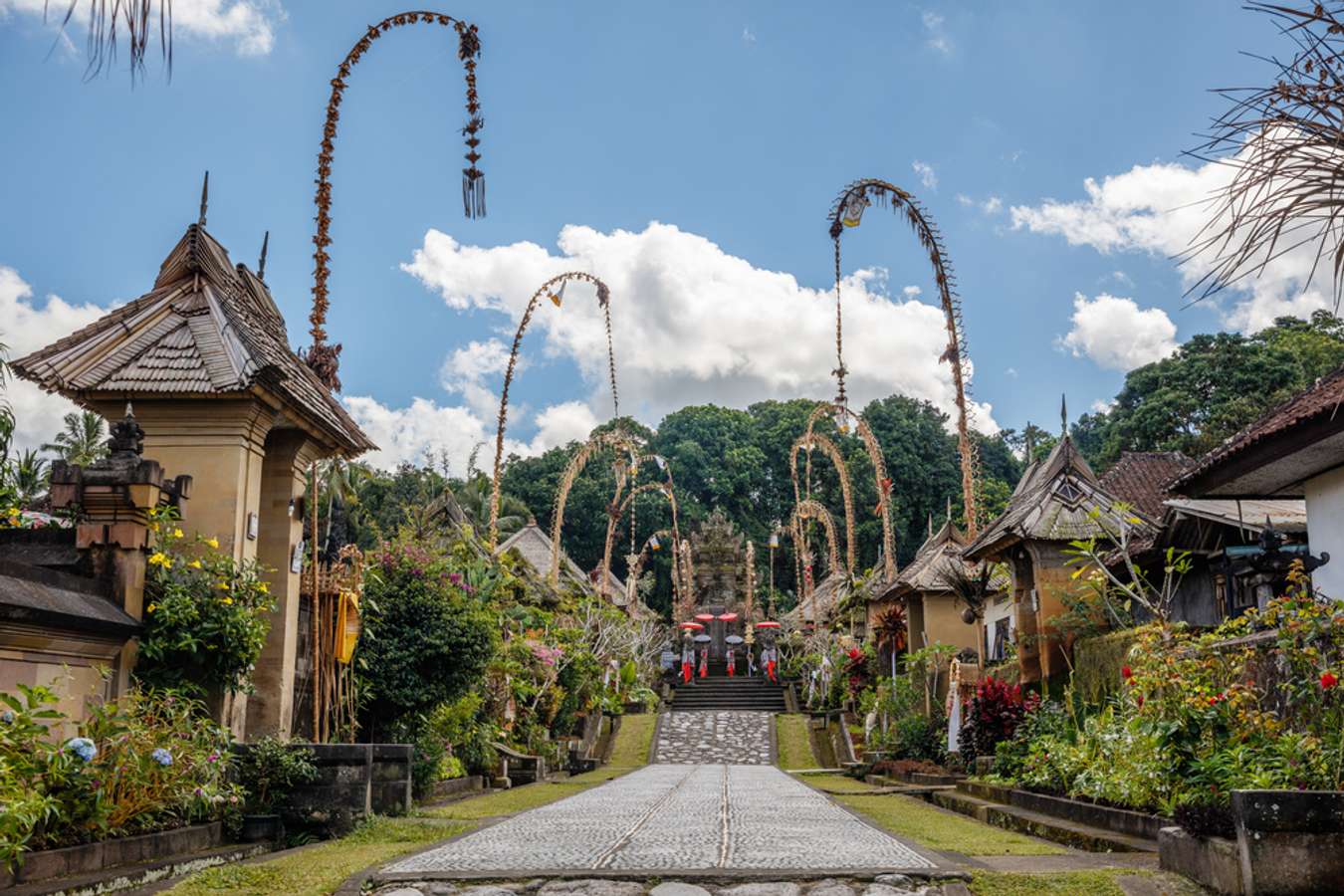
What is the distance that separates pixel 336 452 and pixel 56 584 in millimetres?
4020

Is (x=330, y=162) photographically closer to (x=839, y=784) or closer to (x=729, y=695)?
(x=839, y=784)

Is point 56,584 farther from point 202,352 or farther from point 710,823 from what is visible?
point 710,823

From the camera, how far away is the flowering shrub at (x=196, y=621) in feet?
26.8

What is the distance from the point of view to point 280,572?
1030cm

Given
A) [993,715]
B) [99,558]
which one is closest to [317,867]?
[99,558]

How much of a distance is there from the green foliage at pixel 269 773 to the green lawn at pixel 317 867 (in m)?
0.59

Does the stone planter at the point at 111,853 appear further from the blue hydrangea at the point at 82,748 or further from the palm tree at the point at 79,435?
the palm tree at the point at 79,435

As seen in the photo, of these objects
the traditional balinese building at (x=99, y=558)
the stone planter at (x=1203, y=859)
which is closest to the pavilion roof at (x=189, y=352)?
the traditional balinese building at (x=99, y=558)

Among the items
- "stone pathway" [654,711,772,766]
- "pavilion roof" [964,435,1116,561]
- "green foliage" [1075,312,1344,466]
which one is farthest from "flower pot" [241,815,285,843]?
"green foliage" [1075,312,1344,466]

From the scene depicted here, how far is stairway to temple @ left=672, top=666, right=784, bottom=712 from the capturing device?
35094 millimetres

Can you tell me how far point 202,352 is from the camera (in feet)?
30.9

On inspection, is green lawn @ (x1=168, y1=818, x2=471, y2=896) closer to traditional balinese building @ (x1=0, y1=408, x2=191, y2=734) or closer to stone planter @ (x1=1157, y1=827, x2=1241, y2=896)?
traditional balinese building @ (x1=0, y1=408, x2=191, y2=734)

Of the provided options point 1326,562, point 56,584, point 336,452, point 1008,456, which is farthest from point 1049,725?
point 1008,456

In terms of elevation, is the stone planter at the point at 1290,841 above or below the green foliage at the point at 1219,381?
below
